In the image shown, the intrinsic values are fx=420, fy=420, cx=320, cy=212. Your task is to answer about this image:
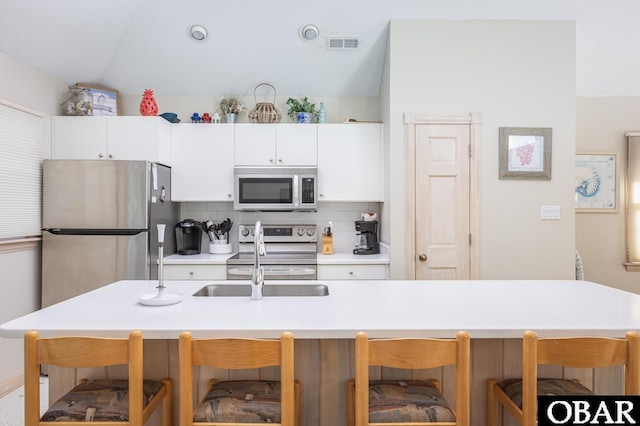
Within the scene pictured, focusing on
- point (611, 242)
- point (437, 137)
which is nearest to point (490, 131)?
point (437, 137)

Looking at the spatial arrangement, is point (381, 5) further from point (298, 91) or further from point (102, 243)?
point (102, 243)

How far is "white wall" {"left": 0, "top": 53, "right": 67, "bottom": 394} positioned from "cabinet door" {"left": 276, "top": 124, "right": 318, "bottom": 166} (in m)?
1.93

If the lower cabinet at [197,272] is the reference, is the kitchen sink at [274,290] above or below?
above

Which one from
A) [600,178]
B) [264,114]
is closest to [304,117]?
[264,114]

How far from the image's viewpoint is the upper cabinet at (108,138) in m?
3.54

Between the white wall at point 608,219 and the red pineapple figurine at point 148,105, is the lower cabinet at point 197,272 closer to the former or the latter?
the red pineapple figurine at point 148,105

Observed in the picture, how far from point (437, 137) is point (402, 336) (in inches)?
91.5

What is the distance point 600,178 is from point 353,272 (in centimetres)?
290

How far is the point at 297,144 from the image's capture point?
3.81 m

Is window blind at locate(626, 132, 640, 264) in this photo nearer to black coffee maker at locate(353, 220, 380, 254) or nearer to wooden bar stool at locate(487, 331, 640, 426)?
black coffee maker at locate(353, 220, 380, 254)

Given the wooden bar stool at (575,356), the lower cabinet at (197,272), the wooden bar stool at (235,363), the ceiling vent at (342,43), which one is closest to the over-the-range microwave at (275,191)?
the lower cabinet at (197,272)

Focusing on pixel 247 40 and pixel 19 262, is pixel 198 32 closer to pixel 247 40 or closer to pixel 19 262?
pixel 247 40

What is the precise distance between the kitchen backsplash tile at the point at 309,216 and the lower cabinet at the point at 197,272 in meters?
0.66

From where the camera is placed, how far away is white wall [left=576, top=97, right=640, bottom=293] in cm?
436
